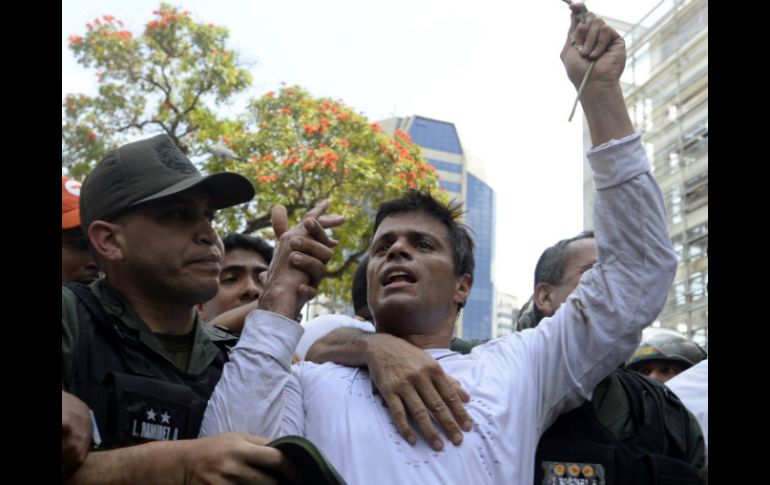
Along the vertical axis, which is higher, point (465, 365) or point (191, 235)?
point (191, 235)

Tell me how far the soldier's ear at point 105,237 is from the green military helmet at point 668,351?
9.92 ft

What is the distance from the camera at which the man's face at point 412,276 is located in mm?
3072

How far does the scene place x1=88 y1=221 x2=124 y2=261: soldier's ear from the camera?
2.79 meters

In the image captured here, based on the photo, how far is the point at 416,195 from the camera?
3455 millimetres

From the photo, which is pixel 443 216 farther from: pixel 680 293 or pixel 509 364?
pixel 680 293

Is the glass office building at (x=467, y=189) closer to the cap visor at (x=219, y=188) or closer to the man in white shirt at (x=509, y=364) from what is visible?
the cap visor at (x=219, y=188)

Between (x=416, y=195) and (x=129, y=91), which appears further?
(x=129, y=91)

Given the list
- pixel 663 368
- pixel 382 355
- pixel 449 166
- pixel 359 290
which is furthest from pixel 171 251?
pixel 449 166

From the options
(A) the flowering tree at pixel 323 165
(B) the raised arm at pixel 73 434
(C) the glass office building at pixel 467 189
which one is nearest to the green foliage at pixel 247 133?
(A) the flowering tree at pixel 323 165
